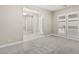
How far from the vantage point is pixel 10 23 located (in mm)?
3244

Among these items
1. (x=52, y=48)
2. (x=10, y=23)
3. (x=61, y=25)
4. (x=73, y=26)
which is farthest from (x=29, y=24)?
(x=52, y=48)

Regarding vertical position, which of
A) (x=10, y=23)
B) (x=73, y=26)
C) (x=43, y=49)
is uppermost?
(x=10, y=23)

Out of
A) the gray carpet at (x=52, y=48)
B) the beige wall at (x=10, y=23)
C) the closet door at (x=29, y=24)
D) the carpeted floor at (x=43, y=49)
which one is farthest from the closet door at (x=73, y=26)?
the closet door at (x=29, y=24)

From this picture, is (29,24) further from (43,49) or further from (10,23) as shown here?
(43,49)

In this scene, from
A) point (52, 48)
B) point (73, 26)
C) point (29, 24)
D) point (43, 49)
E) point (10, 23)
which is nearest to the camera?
point (43, 49)

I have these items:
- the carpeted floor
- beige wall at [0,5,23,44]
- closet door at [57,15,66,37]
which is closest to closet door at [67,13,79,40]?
closet door at [57,15,66,37]

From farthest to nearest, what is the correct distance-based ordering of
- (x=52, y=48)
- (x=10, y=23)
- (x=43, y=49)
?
(x=10, y=23) → (x=52, y=48) → (x=43, y=49)

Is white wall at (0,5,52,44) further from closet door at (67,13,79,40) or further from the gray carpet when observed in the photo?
closet door at (67,13,79,40)

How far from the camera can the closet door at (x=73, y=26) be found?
3.96 meters

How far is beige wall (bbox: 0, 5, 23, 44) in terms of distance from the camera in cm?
298

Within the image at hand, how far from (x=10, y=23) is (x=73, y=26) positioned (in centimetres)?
305

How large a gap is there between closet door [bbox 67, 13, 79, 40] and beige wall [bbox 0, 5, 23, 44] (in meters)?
2.49

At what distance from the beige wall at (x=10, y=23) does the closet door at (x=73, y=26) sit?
249 centimetres

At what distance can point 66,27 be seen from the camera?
A: 425 centimetres
